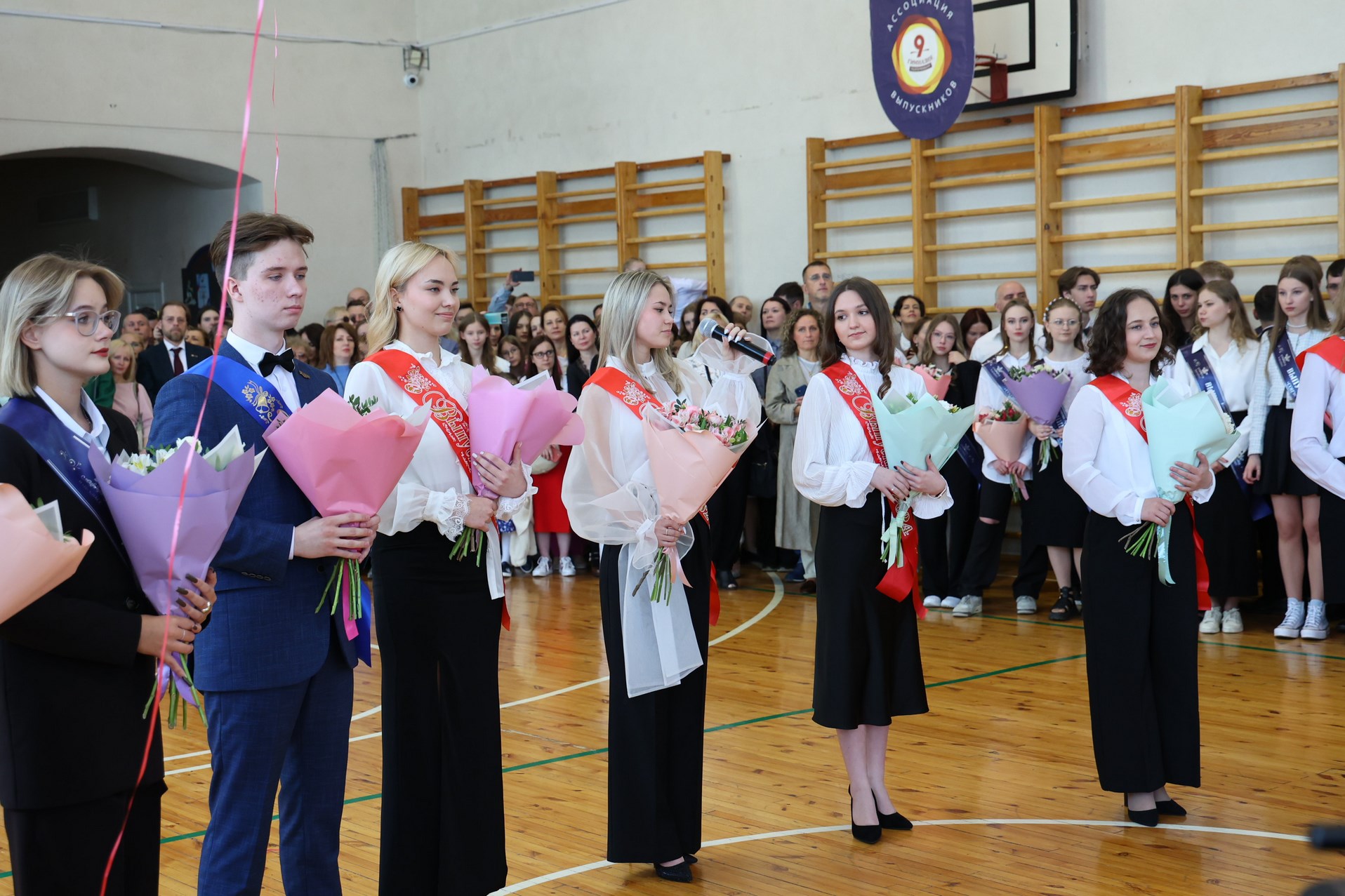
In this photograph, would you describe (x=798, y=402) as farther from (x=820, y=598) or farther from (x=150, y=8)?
(x=150, y=8)

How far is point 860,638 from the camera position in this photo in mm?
3662

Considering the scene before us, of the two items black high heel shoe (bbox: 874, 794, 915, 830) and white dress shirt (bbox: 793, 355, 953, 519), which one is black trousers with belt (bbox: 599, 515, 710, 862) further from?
black high heel shoe (bbox: 874, 794, 915, 830)

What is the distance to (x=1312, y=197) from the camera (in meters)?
7.24

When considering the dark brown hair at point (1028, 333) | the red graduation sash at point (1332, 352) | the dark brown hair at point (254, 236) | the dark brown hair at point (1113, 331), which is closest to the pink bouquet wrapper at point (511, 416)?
the dark brown hair at point (254, 236)

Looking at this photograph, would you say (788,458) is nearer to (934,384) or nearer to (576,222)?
(934,384)

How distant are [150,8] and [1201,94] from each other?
8.13 meters

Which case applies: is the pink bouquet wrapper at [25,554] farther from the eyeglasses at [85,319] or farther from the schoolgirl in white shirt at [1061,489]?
the schoolgirl in white shirt at [1061,489]

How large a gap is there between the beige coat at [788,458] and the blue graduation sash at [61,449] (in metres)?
5.52

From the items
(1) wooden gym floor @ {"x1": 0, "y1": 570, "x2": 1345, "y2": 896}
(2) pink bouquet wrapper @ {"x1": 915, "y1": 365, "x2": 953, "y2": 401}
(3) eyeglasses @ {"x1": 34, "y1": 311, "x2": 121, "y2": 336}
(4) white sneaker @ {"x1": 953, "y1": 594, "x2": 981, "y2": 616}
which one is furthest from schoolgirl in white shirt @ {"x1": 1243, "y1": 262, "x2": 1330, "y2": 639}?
(3) eyeglasses @ {"x1": 34, "y1": 311, "x2": 121, "y2": 336}

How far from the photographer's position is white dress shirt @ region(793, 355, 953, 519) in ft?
11.8

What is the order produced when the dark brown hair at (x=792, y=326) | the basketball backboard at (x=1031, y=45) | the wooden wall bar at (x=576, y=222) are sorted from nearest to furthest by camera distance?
the dark brown hair at (x=792, y=326)
the basketball backboard at (x=1031, y=45)
the wooden wall bar at (x=576, y=222)

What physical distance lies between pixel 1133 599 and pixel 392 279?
7.09 feet

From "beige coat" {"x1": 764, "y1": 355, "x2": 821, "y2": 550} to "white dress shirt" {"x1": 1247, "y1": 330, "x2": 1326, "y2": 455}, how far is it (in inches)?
91.6

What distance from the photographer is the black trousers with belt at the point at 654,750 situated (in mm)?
3352
